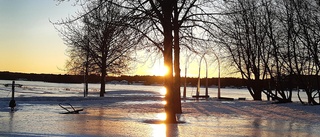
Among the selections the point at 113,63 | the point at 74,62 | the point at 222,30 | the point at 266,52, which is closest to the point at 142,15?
the point at 222,30

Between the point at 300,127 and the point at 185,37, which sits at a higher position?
the point at 185,37

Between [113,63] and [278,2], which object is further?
Answer: [113,63]

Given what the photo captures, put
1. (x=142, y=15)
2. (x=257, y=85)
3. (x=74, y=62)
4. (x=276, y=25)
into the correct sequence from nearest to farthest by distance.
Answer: (x=142, y=15), (x=276, y=25), (x=257, y=85), (x=74, y=62)

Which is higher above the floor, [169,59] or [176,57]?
[176,57]

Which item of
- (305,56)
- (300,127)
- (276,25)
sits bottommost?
(300,127)

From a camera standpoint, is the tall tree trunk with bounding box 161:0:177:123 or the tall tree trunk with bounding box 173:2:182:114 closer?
the tall tree trunk with bounding box 161:0:177:123

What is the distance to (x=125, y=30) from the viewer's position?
60.4 feet

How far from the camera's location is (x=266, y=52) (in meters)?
34.4

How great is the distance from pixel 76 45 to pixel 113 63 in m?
4.71

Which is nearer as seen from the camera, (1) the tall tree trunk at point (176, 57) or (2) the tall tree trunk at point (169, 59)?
(2) the tall tree trunk at point (169, 59)

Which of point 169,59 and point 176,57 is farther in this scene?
point 176,57

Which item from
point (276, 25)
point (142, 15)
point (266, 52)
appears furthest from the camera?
point (266, 52)

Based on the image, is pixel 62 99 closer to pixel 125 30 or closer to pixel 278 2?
pixel 125 30

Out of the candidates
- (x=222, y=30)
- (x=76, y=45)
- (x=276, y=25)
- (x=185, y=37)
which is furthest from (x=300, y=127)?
(x=76, y=45)
